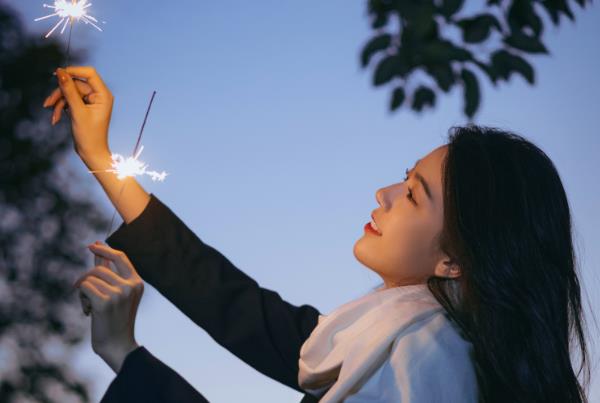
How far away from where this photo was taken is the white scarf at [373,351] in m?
2.03

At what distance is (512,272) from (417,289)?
0.22 m

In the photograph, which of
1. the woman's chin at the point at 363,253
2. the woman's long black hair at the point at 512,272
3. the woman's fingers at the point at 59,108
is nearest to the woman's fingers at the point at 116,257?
the woman's fingers at the point at 59,108

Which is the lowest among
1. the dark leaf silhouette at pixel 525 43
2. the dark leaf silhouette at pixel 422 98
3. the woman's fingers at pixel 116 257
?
the woman's fingers at pixel 116 257

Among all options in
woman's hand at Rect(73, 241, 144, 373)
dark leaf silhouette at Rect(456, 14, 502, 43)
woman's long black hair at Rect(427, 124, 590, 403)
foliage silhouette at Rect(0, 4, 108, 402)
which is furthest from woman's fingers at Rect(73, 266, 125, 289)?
foliage silhouette at Rect(0, 4, 108, 402)

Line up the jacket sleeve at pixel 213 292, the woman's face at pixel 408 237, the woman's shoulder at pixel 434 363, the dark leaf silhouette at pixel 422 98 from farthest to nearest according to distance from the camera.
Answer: the dark leaf silhouette at pixel 422 98 → the jacket sleeve at pixel 213 292 → the woman's face at pixel 408 237 → the woman's shoulder at pixel 434 363

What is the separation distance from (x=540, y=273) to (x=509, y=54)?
861 millimetres

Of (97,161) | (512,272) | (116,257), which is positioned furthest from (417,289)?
(97,161)

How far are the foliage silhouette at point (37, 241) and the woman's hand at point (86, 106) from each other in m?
3.41

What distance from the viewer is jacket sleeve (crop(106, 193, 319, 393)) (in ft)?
8.27

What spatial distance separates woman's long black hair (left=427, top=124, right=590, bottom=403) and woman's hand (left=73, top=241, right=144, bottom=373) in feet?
2.31

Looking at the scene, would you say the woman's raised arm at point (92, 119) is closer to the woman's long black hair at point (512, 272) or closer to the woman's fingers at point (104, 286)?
the woman's fingers at point (104, 286)

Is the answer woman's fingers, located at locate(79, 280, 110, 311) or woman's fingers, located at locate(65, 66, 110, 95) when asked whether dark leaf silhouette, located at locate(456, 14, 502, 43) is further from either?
woman's fingers, located at locate(79, 280, 110, 311)

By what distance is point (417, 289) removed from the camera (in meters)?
2.27

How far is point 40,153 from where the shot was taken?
20.1 feet
